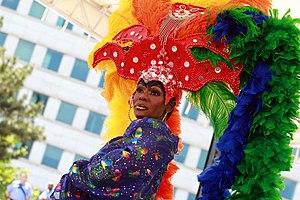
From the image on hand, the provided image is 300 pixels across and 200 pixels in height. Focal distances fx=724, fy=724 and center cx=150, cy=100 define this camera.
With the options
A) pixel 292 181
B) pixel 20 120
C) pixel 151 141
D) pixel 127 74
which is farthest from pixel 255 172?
pixel 292 181

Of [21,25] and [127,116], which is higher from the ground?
[21,25]

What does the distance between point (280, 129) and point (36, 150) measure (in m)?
24.0

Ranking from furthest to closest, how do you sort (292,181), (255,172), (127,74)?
(292,181) → (127,74) → (255,172)

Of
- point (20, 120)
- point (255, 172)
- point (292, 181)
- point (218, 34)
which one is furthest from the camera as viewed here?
point (292, 181)

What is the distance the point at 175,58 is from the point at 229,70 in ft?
0.91

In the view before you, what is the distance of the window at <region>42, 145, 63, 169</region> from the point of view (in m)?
26.4

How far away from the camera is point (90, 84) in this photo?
2731cm

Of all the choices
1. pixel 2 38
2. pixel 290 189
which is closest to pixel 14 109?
pixel 2 38

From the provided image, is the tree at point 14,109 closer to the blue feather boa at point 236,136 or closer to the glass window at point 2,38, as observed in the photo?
the glass window at point 2,38

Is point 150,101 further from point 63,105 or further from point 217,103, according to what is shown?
point 63,105

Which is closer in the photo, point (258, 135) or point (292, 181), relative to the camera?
point (258, 135)

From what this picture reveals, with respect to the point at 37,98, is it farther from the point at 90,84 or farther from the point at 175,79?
the point at 175,79

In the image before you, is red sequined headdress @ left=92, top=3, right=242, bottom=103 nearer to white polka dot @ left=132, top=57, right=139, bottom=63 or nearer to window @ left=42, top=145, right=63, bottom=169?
white polka dot @ left=132, top=57, right=139, bottom=63

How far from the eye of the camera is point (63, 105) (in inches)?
1067
